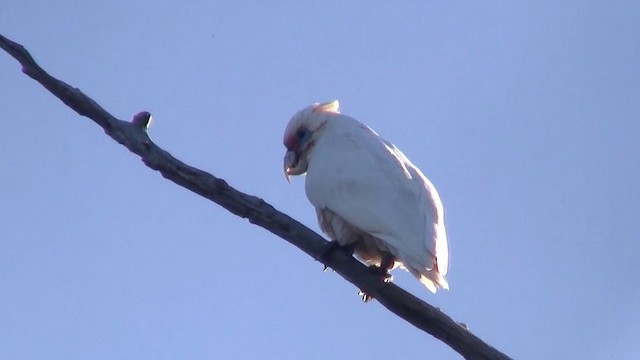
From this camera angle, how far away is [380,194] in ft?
12.4

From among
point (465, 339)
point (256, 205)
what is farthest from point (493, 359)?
A: point (256, 205)

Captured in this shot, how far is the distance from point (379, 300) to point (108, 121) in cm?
145

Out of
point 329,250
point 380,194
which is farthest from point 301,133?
point 329,250

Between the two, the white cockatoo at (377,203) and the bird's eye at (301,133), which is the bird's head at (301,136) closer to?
the bird's eye at (301,133)

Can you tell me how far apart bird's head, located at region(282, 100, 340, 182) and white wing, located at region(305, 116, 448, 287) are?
29 centimetres

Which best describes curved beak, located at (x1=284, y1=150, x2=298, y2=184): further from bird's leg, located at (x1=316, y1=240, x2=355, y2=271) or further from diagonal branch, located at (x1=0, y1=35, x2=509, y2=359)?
diagonal branch, located at (x1=0, y1=35, x2=509, y2=359)

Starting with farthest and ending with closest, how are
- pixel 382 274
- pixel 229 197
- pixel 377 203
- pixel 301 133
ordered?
pixel 301 133
pixel 377 203
pixel 382 274
pixel 229 197

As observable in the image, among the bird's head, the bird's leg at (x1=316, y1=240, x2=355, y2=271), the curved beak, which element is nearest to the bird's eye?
the bird's head

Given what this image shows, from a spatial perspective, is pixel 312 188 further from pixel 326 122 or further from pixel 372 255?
pixel 326 122

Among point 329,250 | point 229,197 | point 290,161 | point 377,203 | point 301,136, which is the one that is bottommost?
point 229,197

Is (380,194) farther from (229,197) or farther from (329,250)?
(229,197)

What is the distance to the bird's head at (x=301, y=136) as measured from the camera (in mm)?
4781

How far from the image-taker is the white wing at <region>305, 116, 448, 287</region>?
3.48 metres

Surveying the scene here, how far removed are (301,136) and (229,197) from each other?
1782 mm
